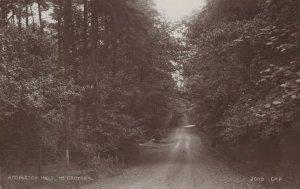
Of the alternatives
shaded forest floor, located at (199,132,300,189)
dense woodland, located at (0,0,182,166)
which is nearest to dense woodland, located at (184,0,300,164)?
shaded forest floor, located at (199,132,300,189)

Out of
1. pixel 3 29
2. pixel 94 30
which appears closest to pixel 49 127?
pixel 3 29

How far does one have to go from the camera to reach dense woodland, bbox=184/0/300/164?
9.53m

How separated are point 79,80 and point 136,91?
6117 millimetres

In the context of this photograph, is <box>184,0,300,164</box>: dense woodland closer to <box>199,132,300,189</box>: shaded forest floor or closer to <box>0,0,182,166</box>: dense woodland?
<box>199,132,300,189</box>: shaded forest floor

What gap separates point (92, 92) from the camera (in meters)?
27.0

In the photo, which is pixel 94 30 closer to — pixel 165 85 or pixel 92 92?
pixel 92 92

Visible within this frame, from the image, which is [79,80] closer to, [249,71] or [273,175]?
[249,71]

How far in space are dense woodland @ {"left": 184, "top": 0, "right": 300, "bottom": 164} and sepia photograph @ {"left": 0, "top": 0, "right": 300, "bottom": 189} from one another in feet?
0.24

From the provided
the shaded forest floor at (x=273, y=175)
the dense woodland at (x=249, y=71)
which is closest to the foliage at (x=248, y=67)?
the dense woodland at (x=249, y=71)

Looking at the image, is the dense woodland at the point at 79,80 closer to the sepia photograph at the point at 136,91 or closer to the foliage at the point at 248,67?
the sepia photograph at the point at 136,91

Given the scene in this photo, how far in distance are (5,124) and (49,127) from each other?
1.93 metres

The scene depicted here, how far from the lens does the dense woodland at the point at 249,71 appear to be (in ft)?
31.3

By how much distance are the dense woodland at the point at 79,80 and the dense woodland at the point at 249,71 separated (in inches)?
142

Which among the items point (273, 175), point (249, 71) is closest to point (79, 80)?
point (249, 71)
